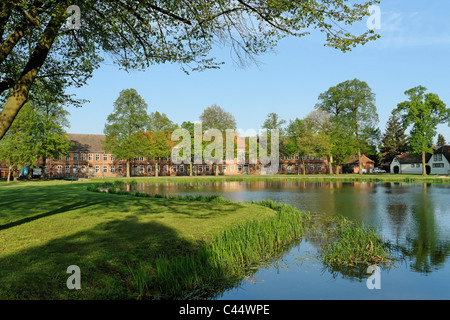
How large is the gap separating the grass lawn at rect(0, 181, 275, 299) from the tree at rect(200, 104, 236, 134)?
52.2 m

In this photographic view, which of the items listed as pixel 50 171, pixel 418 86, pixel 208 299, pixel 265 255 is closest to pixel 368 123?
pixel 418 86

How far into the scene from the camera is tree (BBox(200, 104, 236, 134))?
65188 millimetres

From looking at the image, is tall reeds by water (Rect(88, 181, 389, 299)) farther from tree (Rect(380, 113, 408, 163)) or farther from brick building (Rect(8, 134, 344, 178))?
tree (Rect(380, 113, 408, 163))

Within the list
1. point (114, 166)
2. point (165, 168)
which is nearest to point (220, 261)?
point (165, 168)

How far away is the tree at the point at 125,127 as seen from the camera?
183ft

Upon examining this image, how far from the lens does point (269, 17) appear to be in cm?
773

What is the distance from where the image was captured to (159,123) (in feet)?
201

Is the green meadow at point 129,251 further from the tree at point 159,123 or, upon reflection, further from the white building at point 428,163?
the white building at point 428,163

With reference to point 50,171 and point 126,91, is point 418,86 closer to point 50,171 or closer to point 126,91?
point 126,91

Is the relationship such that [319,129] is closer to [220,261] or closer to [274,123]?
[274,123]

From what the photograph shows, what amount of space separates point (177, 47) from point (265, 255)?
7.31m

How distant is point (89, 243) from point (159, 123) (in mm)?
54928

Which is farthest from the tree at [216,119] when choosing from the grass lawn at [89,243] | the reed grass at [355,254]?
the reed grass at [355,254]

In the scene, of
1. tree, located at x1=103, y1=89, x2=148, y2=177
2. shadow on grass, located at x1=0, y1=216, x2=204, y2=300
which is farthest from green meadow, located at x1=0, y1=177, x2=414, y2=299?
tree, located at x1=103, y1=89, x2=148, y2=177
